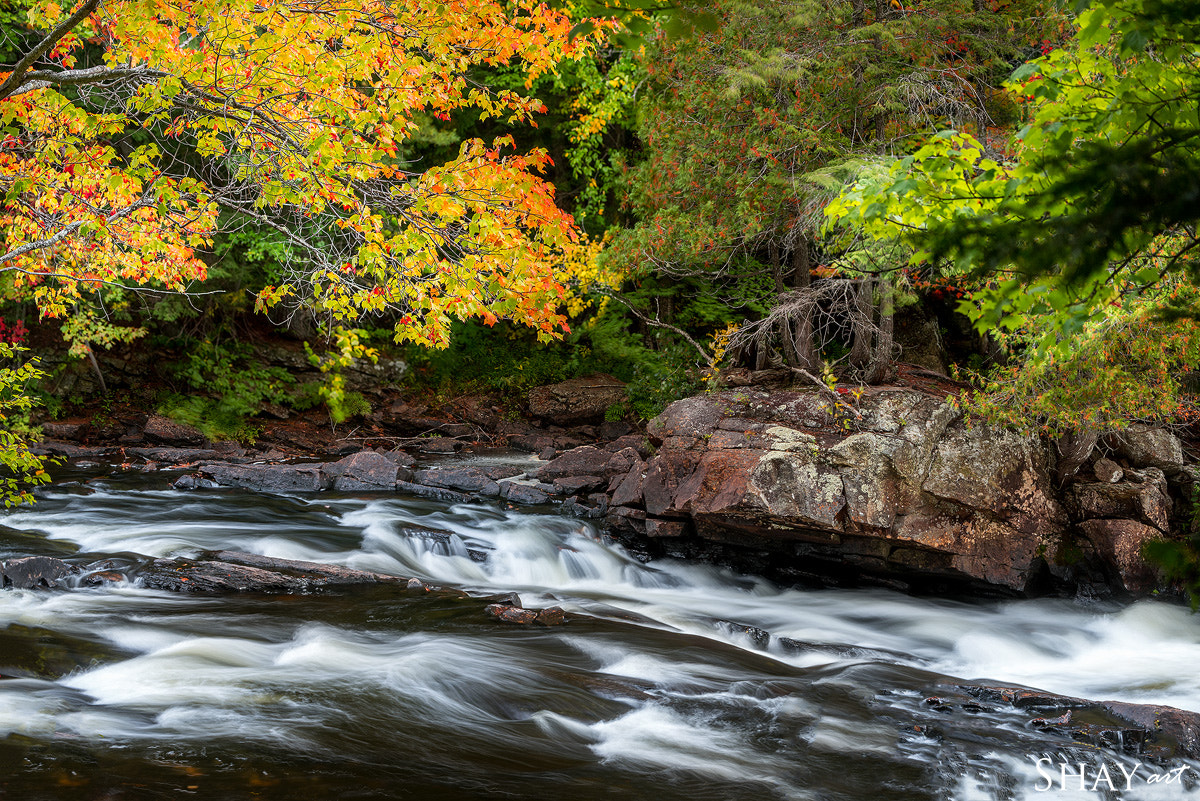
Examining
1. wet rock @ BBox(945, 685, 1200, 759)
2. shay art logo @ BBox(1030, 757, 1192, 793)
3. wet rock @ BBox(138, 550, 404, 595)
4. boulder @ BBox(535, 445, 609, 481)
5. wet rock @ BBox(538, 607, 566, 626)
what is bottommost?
shay art logo @ BBox(1030, 757, 1192, 793)

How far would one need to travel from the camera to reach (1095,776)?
212 inches

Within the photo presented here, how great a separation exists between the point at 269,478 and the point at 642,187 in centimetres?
811

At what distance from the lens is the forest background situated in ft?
8.89

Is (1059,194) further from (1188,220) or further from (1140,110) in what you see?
(1140,110)

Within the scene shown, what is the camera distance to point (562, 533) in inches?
457

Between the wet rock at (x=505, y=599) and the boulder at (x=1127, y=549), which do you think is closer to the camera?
the wet rock at (x=505, y=599)

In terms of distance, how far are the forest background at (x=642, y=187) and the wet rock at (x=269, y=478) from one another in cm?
373

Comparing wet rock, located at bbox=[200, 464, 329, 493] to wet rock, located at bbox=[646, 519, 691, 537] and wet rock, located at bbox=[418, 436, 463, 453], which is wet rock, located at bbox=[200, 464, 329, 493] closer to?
wet rock, located at bbox=[418, 436, 463, 453]

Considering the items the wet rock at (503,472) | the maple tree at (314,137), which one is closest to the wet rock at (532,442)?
the wet rock at (503,472)

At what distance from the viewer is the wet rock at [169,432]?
16594mm

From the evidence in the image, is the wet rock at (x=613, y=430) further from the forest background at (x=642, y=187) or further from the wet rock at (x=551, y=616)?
the wet rock at (x=551, y=616)

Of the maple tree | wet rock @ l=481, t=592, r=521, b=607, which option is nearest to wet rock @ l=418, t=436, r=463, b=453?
wet rock @ l=481, t=592, r=521, b=607

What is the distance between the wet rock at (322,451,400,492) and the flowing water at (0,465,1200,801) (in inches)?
134

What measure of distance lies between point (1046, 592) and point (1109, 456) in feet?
7.47
